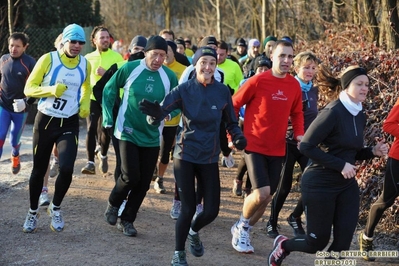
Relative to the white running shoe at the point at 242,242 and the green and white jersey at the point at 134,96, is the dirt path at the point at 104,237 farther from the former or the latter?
the green and white jersey at the point at 134,96

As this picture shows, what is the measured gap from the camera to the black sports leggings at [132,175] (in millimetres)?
7254

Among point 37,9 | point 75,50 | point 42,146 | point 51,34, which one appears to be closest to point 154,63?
point 75,50

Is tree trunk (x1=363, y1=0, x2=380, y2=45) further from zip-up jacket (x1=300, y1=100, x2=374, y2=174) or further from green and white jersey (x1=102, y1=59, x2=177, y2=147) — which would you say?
zip-up jacket (x1=300, y1=100, x2=374, y2=174)

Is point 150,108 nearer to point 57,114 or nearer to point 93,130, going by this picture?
point 57,114

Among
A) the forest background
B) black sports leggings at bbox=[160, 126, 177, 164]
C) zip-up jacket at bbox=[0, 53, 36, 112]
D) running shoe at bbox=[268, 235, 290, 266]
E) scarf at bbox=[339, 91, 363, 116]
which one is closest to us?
scarf at bbox=[339, 91, 363, 116]

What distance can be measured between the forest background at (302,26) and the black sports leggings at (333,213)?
7.05 ft

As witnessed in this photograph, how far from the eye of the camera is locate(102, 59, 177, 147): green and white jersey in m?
7.27

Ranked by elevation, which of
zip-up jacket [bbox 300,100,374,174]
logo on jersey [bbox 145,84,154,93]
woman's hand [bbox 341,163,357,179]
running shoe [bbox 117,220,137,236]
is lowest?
running shoe [bbox 117,220,137,236]

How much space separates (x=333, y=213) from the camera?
5.88 meters

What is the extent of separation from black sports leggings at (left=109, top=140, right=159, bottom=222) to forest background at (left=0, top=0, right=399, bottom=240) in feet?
9.01

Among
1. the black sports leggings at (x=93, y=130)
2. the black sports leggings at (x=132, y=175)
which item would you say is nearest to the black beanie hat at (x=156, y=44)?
the black sports leggings at (x=132, y=175)

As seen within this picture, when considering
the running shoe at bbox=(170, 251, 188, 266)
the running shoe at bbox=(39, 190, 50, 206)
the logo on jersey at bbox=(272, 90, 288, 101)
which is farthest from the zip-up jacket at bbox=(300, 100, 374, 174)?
the running shoe at bbox=(39, 190, 50, 206)

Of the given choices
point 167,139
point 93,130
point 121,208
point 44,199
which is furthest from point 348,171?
point 93,130

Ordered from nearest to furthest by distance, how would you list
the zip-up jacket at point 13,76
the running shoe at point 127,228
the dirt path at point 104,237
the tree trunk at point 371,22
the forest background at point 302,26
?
the dirt path at point 104,237 < the running shoe at point 127,228 < the forest background at point 302,26 < the zip-up jacket at point 13,76 < the tree trunk at point 371,22
